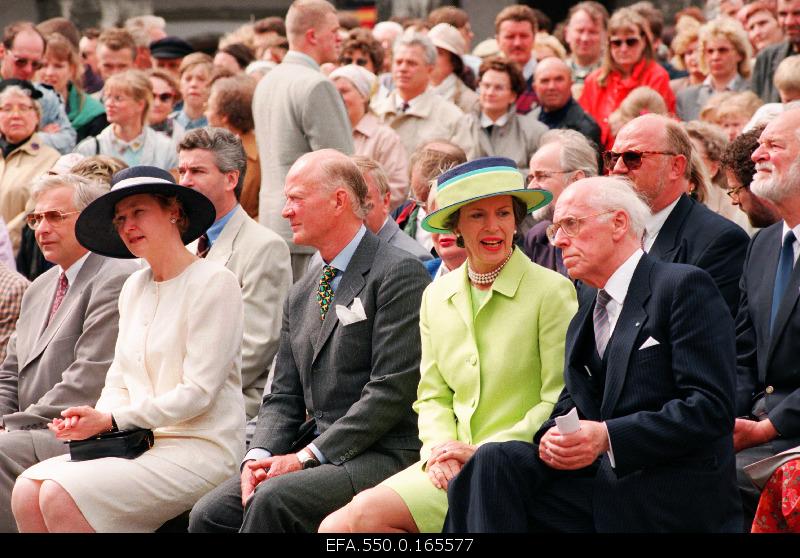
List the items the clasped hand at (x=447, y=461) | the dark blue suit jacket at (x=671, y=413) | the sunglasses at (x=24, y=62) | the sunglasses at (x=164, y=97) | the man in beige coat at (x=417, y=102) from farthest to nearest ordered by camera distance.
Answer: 1. the sunglasses at (x=24, y=62)
2. the sunglasses at (x=164, y=97)
3. the man in beige coat at (x=417, y=102)
4. the clasped hand at (x=447, y=461)
5. the dark blue suit jacket at (x=671, y=413)

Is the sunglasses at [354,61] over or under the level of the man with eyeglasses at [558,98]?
over

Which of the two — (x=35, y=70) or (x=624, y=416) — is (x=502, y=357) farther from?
(x=35, y=70)

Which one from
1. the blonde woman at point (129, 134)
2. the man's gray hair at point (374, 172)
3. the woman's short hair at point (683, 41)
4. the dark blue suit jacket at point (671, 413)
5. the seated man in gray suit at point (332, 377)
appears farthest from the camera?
the woman's short hair at point (683, 41)

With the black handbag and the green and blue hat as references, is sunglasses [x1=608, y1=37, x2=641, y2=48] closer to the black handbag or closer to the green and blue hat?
the green and blue hat

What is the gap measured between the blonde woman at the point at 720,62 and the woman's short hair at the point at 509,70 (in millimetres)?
1559

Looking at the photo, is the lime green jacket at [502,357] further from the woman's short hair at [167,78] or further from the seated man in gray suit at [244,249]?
the woman's short hair at [167,78]

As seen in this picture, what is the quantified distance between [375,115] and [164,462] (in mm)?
4824

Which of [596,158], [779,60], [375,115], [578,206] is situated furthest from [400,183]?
[578,206]

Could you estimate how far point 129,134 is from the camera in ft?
30.8

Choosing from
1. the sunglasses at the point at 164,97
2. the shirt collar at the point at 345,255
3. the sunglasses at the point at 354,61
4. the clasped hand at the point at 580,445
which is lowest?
the clasped hand at the point at 580,445

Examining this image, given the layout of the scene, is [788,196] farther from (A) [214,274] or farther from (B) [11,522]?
(B) [11,522]

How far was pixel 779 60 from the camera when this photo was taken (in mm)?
Result: 9273

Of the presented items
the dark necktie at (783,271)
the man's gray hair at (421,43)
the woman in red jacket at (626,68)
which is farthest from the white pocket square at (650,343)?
the man's gray hair at (421,43)

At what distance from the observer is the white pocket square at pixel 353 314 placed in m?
5.38
